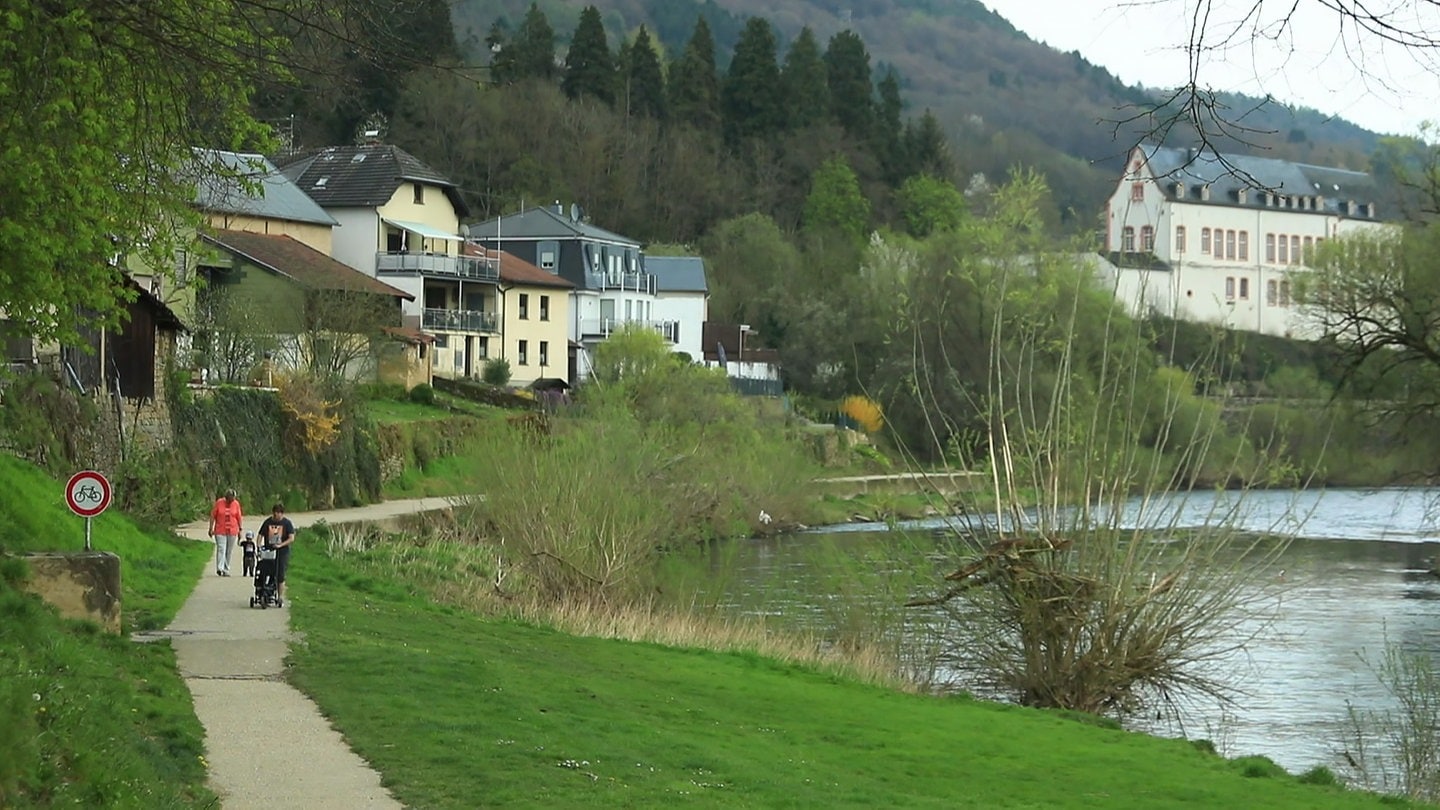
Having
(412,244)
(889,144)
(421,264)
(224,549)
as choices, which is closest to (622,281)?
(412,244)

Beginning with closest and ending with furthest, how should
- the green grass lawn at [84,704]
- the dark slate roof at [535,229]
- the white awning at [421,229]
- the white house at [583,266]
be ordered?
the green grass lawn at [84,704]
the white awning at [421,229]
the white house at [583,266]
the dark slate roof at [535,229]

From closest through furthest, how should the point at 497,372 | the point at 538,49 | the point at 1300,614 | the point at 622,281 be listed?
the point at 1300,614 → the point at 497,372 → the point at 622,281 → the point at 538,49

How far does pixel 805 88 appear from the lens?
→ 126 metres

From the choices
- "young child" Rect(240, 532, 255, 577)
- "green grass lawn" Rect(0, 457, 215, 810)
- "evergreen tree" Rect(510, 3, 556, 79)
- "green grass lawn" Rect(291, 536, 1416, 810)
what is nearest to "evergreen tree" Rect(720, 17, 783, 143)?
"evergreen tree" Rect(510, 3, 556, 79)

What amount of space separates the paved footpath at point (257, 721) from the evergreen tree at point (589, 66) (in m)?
96.0

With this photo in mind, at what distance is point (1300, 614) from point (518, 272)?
51.7m

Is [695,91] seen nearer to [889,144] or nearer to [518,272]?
[889,144]

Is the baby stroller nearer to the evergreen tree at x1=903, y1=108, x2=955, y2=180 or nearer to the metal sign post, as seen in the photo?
the metal sign post

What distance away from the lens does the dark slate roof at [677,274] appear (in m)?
95.5

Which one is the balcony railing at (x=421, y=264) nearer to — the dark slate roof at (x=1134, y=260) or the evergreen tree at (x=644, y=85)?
the dark slate roof at (x=1134, y=260)

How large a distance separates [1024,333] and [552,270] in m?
65.1

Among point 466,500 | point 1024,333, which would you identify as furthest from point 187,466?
point 1024,333

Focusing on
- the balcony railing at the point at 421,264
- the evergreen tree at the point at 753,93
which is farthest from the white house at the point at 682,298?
the evergreen tree at the point at 753,93

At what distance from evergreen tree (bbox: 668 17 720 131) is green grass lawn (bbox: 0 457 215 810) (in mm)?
99847
